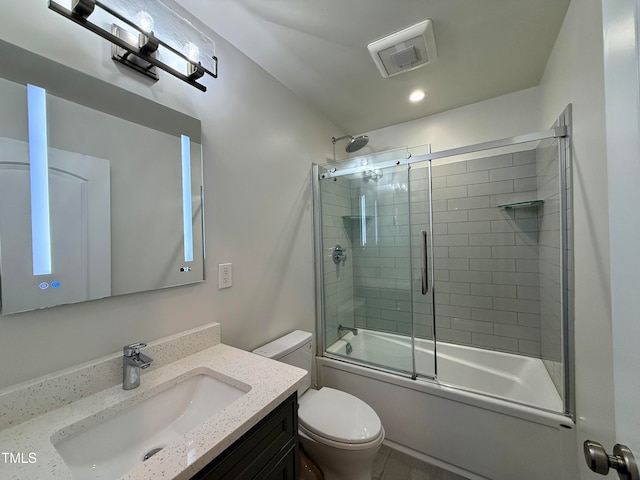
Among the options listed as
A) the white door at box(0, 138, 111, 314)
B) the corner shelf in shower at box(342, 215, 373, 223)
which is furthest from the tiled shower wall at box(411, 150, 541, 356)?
the white door at box(0, 138, 111, 314)

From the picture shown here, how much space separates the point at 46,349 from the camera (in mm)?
807

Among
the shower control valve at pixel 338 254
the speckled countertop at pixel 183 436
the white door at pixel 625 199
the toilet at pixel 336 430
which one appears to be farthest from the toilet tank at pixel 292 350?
the white door at pixel 625 199

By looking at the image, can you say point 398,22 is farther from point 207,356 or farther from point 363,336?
point 363,336

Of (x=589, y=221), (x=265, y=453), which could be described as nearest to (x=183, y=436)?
(x=265, y=453)

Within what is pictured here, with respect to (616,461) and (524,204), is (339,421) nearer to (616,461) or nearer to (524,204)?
(616,461)

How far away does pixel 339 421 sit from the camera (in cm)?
135

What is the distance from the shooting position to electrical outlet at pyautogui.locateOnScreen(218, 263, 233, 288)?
4.42 ft

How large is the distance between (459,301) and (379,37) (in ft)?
6.98

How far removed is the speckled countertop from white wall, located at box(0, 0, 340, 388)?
0.15m

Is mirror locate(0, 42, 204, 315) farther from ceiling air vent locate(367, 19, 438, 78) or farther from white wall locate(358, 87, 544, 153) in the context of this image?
white wall locate(358, 87, 544, 153)

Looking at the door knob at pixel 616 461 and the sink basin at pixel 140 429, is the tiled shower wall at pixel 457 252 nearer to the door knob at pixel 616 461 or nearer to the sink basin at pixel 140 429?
the sink basin at pixel 140 429

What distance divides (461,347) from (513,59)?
221 cm

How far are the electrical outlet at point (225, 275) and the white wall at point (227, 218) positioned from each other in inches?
1.2

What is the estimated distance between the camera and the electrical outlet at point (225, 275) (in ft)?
4.42
